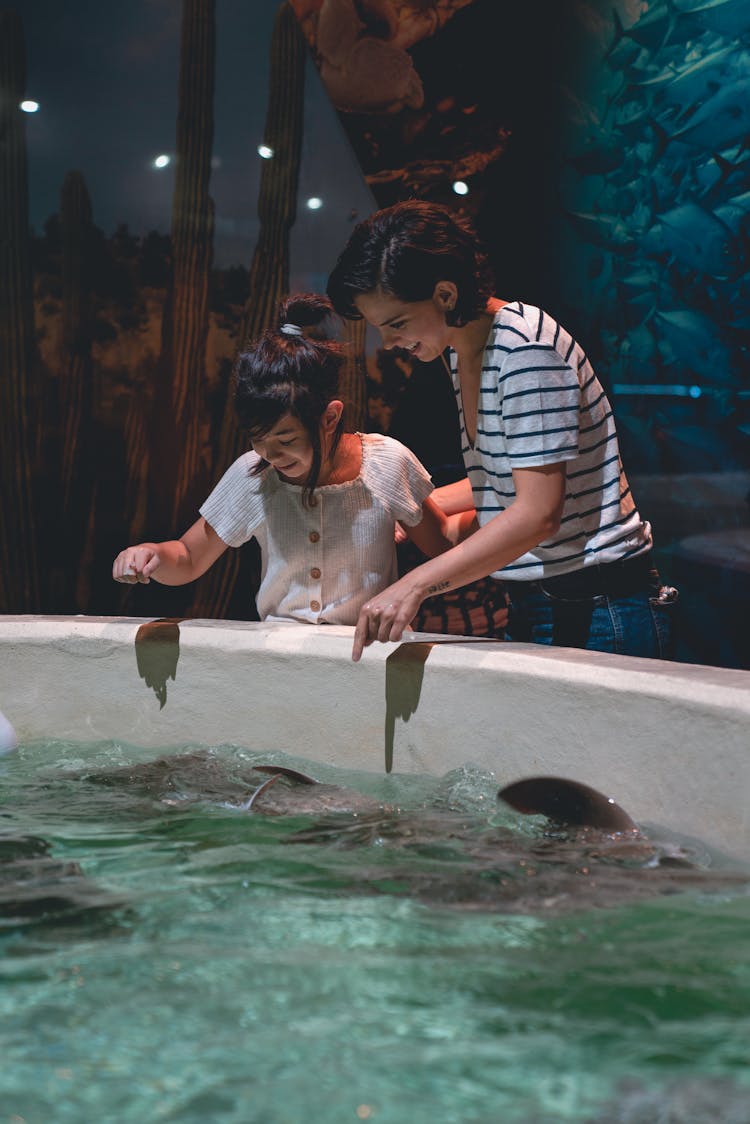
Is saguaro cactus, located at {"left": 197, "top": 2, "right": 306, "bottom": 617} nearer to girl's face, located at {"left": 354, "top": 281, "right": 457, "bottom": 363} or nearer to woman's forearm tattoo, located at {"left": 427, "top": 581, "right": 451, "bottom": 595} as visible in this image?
girl's face, located at {"left": 354, "top": 281, "right": 457, "bottom": 363}

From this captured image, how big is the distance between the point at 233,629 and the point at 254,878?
65cm

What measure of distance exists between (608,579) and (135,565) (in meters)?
0.78

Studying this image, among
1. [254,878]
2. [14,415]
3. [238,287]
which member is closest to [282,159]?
[238,287]

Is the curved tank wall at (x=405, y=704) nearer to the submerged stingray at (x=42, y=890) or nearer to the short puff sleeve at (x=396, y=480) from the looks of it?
the short puff sleeve at (x=396, y=480)

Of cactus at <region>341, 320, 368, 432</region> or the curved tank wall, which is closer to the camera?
the curved tank wall

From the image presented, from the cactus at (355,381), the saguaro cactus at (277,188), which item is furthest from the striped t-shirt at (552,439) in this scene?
the saguaro cactus at (277,188)

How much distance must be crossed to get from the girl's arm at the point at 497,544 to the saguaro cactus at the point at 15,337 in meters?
1.60

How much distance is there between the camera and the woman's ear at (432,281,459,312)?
1497 millimetres

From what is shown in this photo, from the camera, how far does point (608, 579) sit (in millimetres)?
1553

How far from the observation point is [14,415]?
2.75 metres

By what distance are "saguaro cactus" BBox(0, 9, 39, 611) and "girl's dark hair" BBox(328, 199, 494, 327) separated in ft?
4.87

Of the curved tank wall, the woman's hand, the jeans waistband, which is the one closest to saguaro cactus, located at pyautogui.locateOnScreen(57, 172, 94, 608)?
the curved tank wall

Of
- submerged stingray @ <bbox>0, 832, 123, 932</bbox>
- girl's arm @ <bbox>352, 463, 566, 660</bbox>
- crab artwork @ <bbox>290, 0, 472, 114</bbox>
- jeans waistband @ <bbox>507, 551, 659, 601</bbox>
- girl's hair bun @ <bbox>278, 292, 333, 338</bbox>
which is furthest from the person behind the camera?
crab artwork @ <bbox>290, 0, 472, 114</bbox>

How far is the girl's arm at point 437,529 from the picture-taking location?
1.91 meters
